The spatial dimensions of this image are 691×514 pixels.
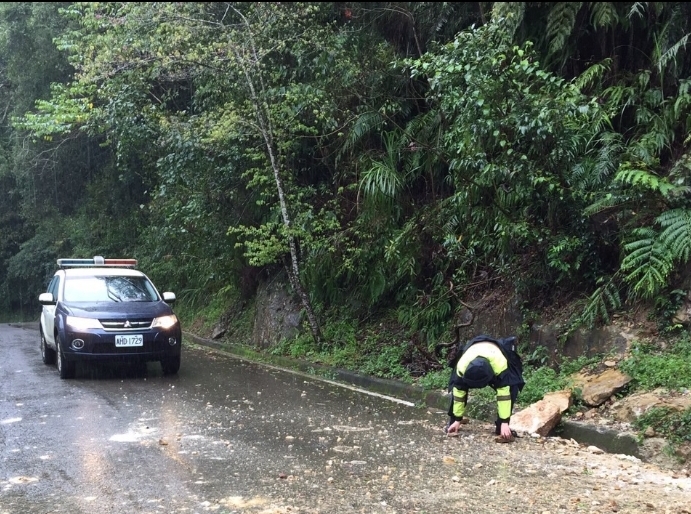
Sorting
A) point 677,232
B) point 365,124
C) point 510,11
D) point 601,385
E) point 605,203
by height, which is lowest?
point 601,385

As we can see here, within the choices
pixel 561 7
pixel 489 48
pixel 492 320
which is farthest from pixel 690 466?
pixel 561 7

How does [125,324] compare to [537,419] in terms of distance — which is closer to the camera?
[537,419]

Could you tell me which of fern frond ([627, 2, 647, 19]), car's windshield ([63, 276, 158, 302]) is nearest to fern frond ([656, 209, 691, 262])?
fern frond ([627, 2, 647, 19])

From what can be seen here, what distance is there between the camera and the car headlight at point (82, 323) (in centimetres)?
966

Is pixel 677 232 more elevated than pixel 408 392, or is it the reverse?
pixel 677 232

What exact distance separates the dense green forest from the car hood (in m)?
2.50

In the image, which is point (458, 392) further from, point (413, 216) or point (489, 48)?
point (413, 216)

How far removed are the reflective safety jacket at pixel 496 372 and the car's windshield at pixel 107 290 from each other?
6025mm

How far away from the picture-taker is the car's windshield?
10523 millimetres

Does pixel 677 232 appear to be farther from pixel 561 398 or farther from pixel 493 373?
pixel 493 373

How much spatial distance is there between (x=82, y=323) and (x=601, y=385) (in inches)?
276

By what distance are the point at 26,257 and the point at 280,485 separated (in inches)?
1131

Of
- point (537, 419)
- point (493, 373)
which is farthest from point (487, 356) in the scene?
point (537, 419)

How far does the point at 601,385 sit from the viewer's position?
712 cm
